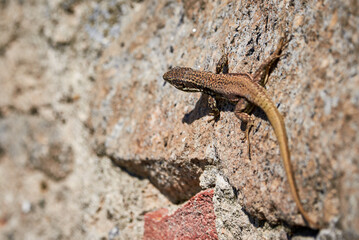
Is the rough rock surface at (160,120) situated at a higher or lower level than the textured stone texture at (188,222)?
higher

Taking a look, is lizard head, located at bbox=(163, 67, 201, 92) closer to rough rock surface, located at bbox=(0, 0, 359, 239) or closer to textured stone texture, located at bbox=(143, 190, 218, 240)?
rough rock surface, located at bbox=(0, 0, 359, 239)

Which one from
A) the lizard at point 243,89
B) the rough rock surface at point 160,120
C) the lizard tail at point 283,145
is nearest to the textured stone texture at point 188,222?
the rough rock surface at point 160,120

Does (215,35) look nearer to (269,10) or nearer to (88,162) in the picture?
(269,10)

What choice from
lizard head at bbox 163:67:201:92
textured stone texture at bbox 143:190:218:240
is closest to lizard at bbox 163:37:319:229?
lizard head at bbox 163:67:201:92

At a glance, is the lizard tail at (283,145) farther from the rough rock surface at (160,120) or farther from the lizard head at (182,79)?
the lizard head at (182,79)

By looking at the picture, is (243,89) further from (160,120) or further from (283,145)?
(160,120)

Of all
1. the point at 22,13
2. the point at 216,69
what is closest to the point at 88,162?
the point at 216,69
